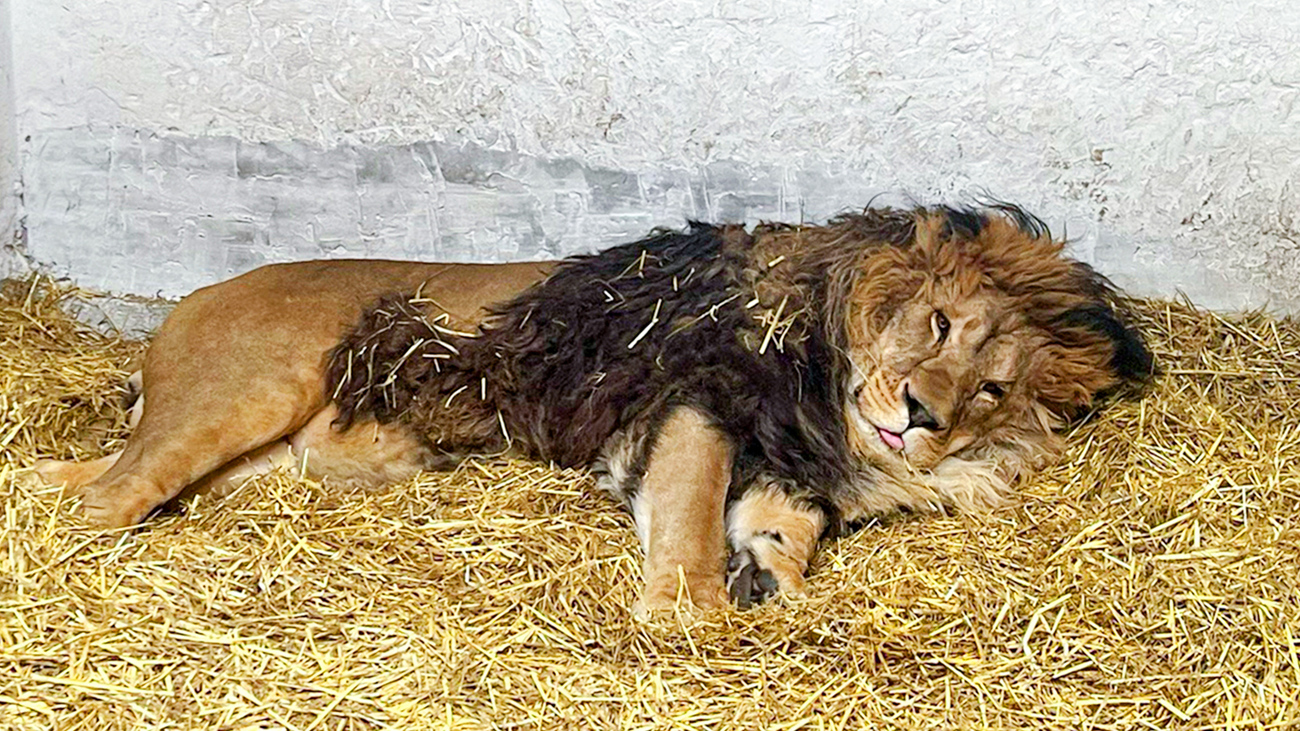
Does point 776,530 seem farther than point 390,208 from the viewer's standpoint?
No

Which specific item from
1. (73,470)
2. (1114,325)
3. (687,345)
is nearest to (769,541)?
(687,345)

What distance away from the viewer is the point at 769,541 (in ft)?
13.5

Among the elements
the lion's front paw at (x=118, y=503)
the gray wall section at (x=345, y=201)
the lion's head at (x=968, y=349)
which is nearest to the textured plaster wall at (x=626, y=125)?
the gray wall section at (x=345, y=201)

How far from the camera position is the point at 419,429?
451 centimetres

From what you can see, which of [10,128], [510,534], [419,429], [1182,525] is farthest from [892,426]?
[10,128]

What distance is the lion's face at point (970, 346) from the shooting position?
4.21m

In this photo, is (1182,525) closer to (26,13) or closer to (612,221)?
(612,221)

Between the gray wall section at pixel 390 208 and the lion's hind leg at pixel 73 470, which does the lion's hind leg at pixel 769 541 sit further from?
the lion's hind leg at pixel 73 470

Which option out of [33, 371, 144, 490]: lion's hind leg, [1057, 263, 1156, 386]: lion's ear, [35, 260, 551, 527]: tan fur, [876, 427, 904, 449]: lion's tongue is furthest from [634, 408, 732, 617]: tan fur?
[33, 371, 144, 490]: lion's hind leg

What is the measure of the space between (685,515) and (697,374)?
0.46 meters

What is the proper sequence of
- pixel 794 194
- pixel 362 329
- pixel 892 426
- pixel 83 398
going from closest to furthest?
pixel 892 426
pixel 362 329
pixel 83 398
pixel 794 194

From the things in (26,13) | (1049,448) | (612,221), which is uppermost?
(26,13)

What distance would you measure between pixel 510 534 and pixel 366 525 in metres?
0.39

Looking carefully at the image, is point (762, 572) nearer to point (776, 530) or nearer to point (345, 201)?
point (776, 530)
